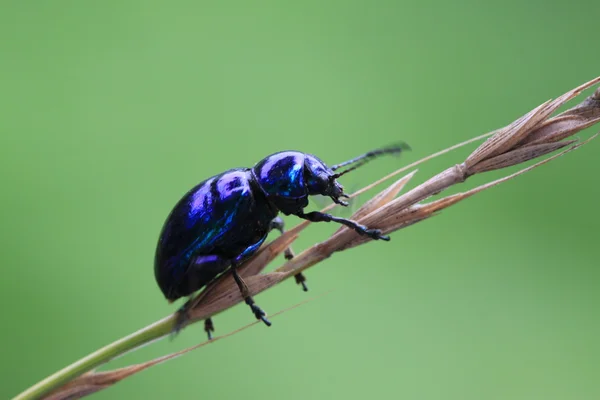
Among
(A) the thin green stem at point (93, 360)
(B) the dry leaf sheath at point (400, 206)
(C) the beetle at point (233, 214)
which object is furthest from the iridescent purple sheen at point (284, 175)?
(A) the thin green stem at point (93, 360)

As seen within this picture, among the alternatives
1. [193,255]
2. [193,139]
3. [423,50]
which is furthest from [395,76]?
[193,255]

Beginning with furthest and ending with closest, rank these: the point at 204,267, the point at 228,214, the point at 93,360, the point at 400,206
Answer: the point at 228,214 → the point at 204,267 → the point at 400,206 → the point at 93,360

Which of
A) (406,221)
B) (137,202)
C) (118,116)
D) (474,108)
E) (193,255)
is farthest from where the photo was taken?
(474,108)

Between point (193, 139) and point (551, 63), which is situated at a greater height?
point (193, 139)

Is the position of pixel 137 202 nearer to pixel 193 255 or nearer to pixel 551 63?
pixel 193 255

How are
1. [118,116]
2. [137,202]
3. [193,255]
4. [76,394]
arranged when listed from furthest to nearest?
[118,116] → [137,202] → [193,255] → [76,394]

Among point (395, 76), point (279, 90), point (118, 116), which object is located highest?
point (118, 116)

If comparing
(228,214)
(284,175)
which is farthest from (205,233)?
(284,175)

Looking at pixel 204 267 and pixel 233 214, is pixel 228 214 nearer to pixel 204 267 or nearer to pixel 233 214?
pixel 233 214
